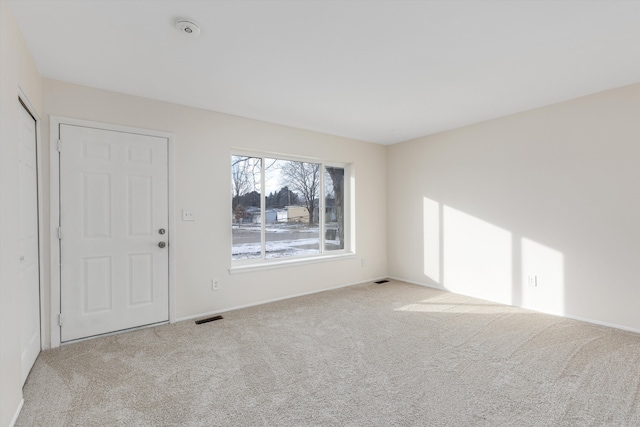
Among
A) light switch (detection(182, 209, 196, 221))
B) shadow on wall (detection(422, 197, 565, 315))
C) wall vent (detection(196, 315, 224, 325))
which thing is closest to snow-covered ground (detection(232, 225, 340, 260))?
light switch (detection(182, 209, 196, 221))

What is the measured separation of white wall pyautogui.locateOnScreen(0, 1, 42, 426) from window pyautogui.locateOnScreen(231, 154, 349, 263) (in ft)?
7.22

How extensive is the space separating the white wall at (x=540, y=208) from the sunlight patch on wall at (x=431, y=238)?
2 centimetres

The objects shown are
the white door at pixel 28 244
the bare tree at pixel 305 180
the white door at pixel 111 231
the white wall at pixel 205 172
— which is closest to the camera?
the white door at pixel 28 244

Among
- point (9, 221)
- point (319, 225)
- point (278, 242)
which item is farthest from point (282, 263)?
point (9, 221)

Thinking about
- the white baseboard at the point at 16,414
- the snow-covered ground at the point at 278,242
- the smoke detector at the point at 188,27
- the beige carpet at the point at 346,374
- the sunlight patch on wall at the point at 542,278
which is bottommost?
the beige carpet at the point at 346,374

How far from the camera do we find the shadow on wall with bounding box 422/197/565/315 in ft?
11.7

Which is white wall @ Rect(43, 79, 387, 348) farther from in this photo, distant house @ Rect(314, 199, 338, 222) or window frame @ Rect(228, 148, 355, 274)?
distant house @ Rect(314, 199, 338, 222)

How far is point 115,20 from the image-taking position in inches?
76.1

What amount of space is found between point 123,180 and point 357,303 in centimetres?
306

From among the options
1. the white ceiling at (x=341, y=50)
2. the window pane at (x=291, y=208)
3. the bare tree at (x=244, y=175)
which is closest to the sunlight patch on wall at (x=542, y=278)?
the white ceiling at (x=341, y=50)

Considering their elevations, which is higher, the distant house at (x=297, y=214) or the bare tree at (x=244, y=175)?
the bare tree at (x=244, y=175)

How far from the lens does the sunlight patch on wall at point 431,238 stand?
4717 mm

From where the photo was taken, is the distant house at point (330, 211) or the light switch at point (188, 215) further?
the distant house at point (330, 211)

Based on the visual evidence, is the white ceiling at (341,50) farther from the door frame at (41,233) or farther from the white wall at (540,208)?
the door frame at (41,233)
